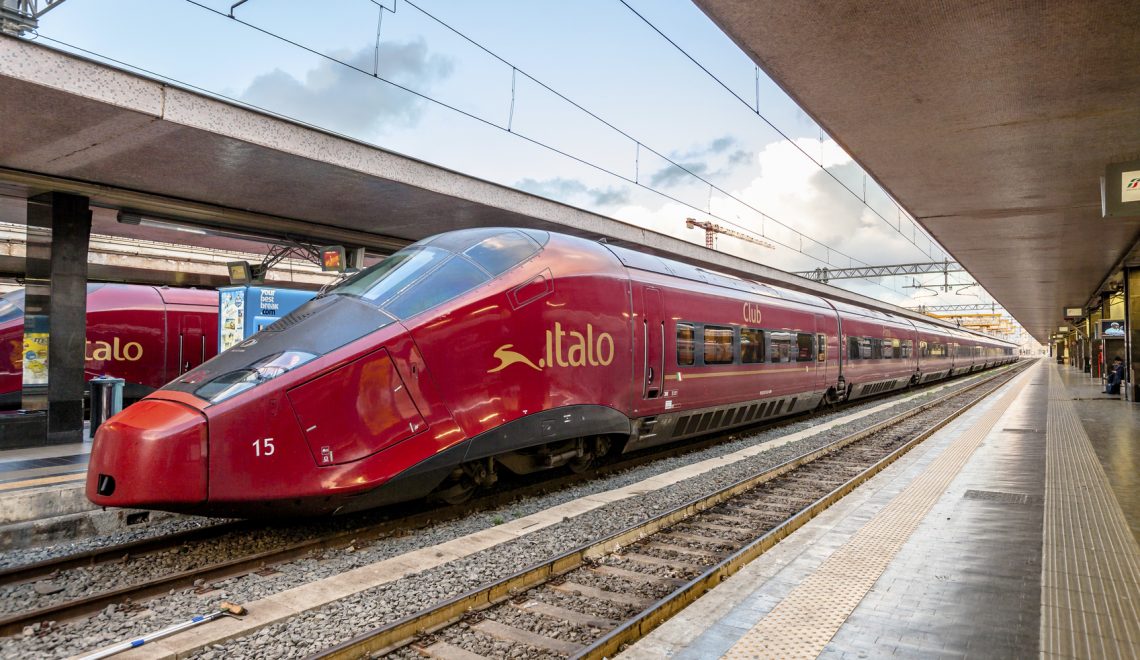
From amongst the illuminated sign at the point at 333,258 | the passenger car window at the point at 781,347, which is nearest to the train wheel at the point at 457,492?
the illuminated sign at the point at 333,258

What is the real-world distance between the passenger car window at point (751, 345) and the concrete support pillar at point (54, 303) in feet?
32.9

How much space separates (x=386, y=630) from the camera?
3.86 meters

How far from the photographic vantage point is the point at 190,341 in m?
15.1

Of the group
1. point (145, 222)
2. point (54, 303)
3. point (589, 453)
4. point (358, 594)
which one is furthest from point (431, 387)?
point (145, 222)

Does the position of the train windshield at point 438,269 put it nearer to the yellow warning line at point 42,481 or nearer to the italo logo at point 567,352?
the italo logo at point 567,352

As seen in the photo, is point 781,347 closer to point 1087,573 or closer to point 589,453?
point 589,453

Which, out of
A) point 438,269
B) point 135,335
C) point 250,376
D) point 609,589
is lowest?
point 609,589

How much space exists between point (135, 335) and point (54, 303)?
4.82 meters

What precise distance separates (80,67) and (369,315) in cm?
375

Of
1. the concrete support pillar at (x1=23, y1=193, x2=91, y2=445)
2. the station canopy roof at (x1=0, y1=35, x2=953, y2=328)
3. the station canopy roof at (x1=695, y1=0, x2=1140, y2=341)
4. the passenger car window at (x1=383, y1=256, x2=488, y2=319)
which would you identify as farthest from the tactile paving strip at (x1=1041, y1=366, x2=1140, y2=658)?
the concrete support pillar at (x1=23, y1=193, x2=91, y2=445)

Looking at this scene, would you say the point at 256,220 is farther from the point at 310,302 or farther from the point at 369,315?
the point at 369,315

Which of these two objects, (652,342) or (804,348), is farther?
(804,348)

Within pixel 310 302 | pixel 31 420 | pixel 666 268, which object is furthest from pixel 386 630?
pixel 31 420

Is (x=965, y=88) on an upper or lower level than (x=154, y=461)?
upper
